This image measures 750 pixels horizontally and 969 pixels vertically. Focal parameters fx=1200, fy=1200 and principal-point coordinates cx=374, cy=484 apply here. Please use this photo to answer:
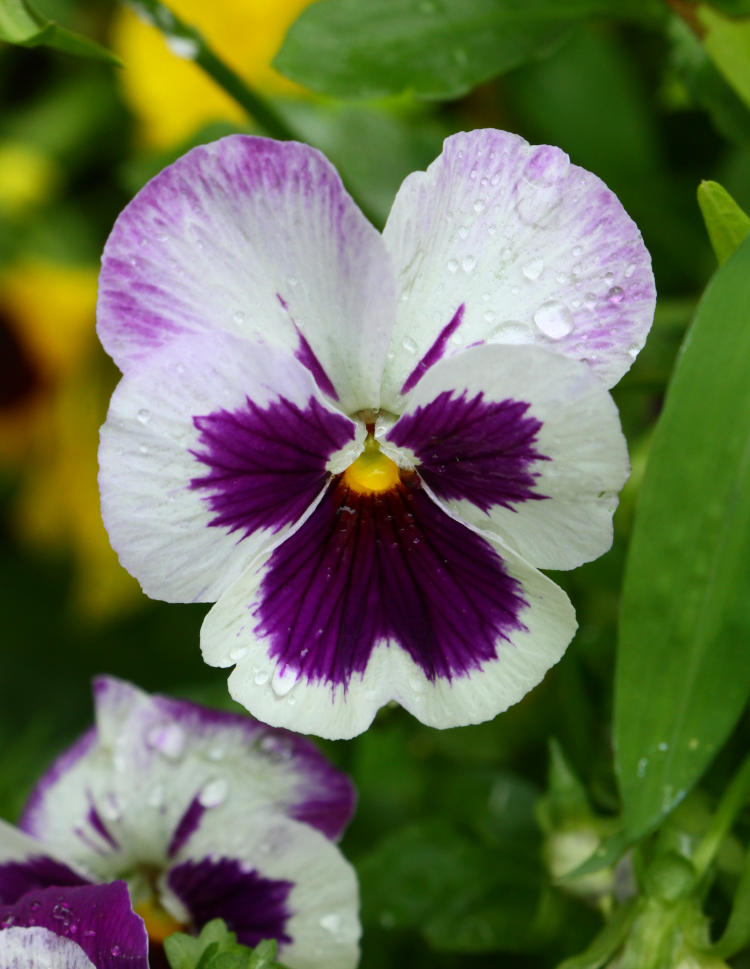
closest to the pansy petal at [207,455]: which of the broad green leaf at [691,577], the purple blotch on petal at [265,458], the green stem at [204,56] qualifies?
the purple blotch on petal at [265,458]

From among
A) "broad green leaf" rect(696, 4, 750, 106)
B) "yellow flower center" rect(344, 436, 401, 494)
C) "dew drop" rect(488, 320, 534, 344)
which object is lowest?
"yellow flower center" rect(344, 436, 401, 494)

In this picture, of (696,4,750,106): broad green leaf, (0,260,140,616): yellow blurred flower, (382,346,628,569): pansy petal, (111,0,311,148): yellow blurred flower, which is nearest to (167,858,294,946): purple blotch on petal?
(382,346,628,569): pansy petal

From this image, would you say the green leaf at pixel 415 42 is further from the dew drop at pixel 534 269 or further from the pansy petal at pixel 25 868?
the pansy petal at pixel 25 868

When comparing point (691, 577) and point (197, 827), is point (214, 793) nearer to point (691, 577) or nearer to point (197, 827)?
point (197, 827)

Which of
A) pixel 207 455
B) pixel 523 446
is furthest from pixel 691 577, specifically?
pixel 207 455

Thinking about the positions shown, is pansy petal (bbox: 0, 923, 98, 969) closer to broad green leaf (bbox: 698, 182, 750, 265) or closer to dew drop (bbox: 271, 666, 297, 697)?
dew drop (bbox: 271, 666, 297, 697)

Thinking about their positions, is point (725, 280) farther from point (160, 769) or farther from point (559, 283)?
point (160, 769)
